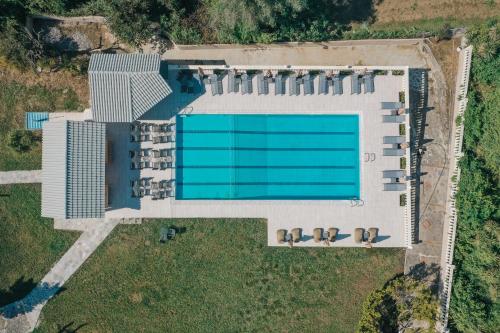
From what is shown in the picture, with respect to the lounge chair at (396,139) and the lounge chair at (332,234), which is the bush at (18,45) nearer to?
the lounge chair at (332,234)

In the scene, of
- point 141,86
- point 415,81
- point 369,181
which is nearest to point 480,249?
point 369,181

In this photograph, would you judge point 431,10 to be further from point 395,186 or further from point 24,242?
point 24,242

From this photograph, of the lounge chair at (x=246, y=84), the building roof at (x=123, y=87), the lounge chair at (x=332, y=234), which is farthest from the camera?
the lounge chair at (x=246, y=84)

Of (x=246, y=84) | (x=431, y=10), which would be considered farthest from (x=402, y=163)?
(x=246, y=84)

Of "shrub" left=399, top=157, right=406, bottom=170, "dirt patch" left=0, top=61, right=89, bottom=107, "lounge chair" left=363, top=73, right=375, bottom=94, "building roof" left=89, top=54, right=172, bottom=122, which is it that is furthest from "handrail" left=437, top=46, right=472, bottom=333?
"dirt patch" left=0, top=61, right=89, bottom=107

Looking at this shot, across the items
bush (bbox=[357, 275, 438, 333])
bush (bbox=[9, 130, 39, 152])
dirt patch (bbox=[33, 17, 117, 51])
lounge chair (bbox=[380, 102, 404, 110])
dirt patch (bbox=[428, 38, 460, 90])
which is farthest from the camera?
dirt patch (bbox=[428, 38, 460, 90])

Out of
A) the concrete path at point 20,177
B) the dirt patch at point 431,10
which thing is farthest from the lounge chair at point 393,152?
the concrete path at point 20,177

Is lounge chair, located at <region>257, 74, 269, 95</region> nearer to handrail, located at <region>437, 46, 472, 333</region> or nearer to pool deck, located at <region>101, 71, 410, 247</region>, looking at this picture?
pool deck, located at <region>101, 71, 410, 247</region>
